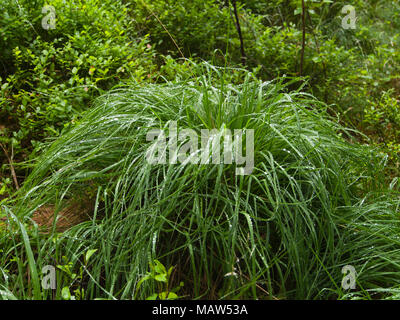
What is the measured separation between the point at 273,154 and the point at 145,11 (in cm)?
240

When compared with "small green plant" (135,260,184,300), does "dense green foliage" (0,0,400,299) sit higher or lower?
higher

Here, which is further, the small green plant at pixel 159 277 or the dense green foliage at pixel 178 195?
the dense green foliage at pixel 178 195

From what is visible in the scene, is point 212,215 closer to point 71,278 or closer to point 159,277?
point 159,277

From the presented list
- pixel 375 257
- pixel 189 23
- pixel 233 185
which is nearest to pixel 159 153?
pixel 233 185

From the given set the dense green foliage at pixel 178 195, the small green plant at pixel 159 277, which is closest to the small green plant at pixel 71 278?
the dense green foliage at pixel 178 195

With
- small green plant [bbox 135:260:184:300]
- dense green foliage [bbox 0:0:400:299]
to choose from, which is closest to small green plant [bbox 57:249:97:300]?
dense green foliage [bbox 0:0:400:299]

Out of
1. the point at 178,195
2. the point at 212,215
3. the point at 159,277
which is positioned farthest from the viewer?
the point at 212,215

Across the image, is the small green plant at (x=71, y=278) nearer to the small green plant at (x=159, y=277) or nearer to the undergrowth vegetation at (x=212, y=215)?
the undergrowth vegetation at (x=212, y=215)

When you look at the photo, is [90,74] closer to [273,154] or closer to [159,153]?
[159,153]

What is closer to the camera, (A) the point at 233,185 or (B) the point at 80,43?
(A) the point at 233,185

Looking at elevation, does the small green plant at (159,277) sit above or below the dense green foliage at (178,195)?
below

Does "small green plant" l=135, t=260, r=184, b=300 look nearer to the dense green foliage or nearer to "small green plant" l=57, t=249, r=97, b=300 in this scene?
the dense green foliage

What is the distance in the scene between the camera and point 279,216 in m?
1.94

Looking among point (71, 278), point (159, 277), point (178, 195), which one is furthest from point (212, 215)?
point (71, 278)
